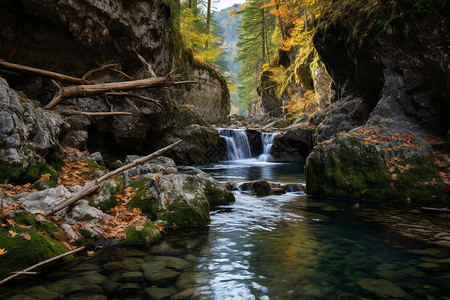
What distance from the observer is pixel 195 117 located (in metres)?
19.6

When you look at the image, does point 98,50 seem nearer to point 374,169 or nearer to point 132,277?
point 132,277

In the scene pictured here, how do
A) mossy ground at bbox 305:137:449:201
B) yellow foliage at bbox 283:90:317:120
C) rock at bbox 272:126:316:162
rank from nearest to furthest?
mossy ground at bbox 305:137:449:201
rock at bbox 272:126:316:162
yellow foliage at bbox 283:90:317:120

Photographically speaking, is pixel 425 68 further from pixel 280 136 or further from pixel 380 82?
pixel 280 136

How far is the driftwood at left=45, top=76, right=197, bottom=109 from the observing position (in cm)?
829

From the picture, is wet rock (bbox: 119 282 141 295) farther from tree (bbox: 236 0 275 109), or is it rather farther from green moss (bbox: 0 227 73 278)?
tree (bbox: 236 0 275 109)

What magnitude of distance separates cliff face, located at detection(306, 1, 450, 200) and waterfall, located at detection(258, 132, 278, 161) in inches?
322

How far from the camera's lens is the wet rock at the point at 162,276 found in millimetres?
3090

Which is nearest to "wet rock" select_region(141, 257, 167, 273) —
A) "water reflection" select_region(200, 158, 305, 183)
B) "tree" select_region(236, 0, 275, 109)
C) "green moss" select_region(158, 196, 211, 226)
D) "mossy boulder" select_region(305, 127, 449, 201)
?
"green moss" select_region(158, 196, 211, 226)

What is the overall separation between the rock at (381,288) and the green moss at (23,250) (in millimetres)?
3729

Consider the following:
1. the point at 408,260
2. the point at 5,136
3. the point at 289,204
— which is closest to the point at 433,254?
the point at 408,260

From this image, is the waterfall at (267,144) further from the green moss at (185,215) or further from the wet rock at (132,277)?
the wet rock at (132,277)

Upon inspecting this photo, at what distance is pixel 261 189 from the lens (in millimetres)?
8414

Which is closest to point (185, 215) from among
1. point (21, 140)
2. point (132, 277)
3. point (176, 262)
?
point (176, 262)

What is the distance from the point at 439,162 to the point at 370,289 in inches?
254
